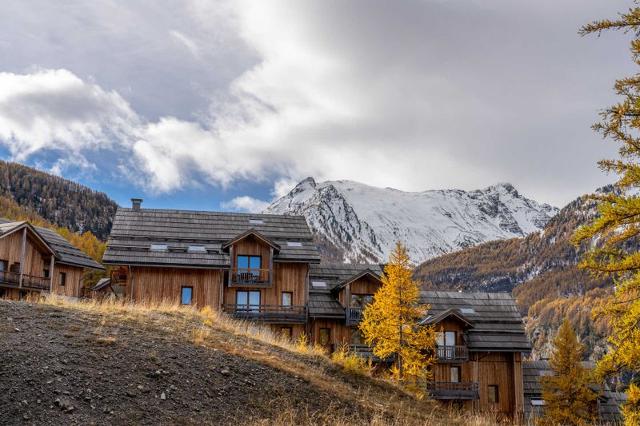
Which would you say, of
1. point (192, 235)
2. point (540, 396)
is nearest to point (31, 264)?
point (192, 235)

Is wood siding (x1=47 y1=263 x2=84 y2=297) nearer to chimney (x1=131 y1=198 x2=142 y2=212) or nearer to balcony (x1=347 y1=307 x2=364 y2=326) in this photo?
chimney (x1=131 y1=198 x2=142 y2=212)

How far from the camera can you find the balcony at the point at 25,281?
1695 inches

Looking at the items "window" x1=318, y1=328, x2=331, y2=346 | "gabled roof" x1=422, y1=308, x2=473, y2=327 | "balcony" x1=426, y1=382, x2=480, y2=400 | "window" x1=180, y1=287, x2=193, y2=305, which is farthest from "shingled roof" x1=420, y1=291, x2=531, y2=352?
"window" x1=180, y1=287, x2=193, y2=305

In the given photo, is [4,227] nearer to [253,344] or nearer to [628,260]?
[253,344]

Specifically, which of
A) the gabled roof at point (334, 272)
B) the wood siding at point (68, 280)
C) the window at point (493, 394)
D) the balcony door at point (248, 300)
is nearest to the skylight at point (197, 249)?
the balcony door at point (248, 300)

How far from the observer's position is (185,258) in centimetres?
4347

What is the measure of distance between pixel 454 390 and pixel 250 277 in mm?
15604

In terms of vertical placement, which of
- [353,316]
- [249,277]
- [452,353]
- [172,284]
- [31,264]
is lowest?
[452,353]

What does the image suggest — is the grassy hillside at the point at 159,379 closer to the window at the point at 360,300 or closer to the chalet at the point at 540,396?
A: the window at the point at 360,300

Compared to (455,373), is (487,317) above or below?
above

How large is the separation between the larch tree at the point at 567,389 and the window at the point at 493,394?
320 cm

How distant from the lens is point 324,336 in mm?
45719

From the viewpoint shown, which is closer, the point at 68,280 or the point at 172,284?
the point at 172,284

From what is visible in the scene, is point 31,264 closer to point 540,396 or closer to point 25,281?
point 25,281
